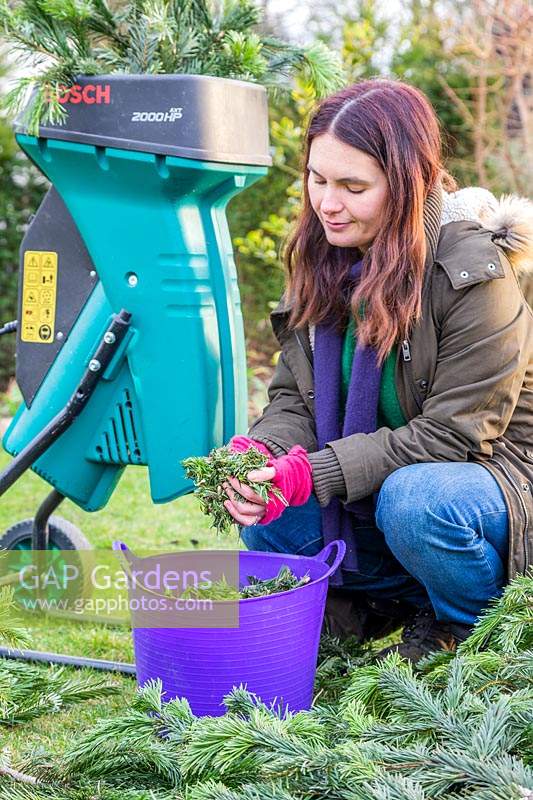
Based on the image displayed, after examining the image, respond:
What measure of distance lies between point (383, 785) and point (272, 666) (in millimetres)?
601

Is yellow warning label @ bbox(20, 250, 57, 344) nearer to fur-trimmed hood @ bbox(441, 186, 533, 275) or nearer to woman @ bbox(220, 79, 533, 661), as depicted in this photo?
woman @ bbox(220, 79, 533, 661)

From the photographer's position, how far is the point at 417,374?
214cm

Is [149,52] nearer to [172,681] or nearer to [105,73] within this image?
[105,73]

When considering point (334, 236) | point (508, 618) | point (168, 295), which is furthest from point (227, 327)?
point (508, 618)

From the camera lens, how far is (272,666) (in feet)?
6.03

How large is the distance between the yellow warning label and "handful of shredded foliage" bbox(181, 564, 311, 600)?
A: 84 centimetres

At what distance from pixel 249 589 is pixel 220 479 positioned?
0.25 meters

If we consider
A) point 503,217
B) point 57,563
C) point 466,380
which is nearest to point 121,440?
point 57,563

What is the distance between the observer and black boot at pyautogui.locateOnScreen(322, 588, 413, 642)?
2377mm

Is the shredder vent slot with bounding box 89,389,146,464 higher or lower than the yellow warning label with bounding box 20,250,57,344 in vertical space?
lower

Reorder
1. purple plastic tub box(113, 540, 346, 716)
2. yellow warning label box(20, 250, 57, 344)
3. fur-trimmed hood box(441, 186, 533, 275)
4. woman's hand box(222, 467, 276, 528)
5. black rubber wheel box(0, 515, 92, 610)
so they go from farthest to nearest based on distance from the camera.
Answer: black rubber wheel box(0, 515, 92, 610)
yellow warning label box(20, 250, 57, 344)
fur-trimmed hood box(441, 186, 533, 275)
woman's hand box(222, 467, 276, 528)
purple plastic tub box(113, 540, 346, 716)

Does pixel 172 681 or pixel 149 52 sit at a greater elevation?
pixel 149 52

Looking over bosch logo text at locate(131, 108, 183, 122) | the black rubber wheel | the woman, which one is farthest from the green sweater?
the black rubber wheel

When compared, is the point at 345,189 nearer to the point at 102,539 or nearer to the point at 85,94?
the point at 85,94
